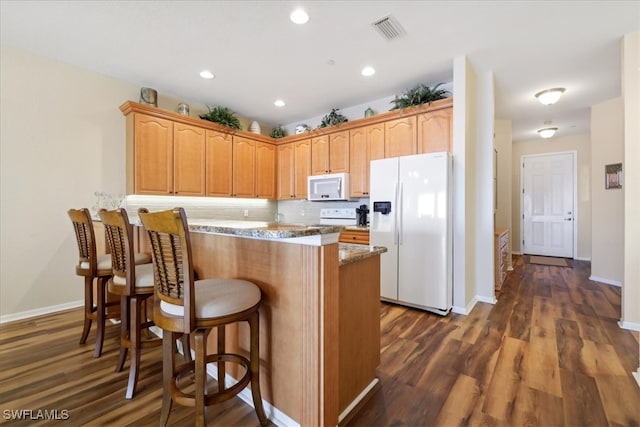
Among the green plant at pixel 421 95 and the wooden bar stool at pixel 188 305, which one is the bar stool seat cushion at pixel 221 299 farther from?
the green plant at pixel 421 95

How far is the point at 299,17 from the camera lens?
233 centimetres

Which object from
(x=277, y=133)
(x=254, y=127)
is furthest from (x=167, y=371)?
(x=277, y=133)

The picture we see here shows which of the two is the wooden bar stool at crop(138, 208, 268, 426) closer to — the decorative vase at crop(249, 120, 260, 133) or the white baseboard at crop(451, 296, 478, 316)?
the white baseboard at crop(451, 296, 478, 316)

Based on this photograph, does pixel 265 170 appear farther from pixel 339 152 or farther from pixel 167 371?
pixel 167 371

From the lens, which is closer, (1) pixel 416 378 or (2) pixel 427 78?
(1) pixel 416 378

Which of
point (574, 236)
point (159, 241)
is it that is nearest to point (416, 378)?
point (159, 241)

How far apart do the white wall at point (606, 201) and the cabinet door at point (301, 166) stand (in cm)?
438

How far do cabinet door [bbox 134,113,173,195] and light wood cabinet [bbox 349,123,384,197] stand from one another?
2528 millimetres

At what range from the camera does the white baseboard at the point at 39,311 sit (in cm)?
282

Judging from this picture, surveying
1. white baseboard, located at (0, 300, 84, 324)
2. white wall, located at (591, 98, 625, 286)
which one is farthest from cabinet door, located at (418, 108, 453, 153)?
white baseboard, located at (0, 300, 84, 324)

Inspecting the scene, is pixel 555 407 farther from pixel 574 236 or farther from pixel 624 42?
pixel 574 236

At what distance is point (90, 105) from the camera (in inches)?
130

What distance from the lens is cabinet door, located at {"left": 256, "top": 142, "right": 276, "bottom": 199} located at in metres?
4.85

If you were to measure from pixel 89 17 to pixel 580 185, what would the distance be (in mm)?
8344
